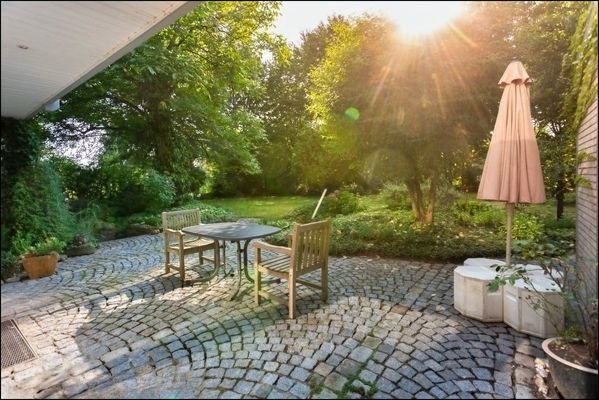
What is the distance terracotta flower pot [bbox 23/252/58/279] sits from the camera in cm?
486

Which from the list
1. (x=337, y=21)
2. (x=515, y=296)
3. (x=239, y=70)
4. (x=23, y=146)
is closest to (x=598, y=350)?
(x=515, y=296)

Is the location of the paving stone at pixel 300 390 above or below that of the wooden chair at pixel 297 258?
below

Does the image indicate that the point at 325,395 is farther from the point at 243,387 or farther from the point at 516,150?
the point at 516,150

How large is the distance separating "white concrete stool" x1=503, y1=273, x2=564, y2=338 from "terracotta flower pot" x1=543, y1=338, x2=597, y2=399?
2.33ft

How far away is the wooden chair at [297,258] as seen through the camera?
3.47 m

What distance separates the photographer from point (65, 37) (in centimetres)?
233

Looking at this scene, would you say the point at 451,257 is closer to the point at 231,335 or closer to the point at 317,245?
the point at 317,245

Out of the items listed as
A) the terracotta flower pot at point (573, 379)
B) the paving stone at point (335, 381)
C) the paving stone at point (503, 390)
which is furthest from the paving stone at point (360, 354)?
the terracotta flower pot at point (573, 379)

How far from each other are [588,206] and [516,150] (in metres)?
0.81

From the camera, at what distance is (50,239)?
17.6 ft

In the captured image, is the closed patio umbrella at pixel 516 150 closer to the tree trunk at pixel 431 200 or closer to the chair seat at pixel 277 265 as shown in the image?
the chair seat at pixel 277 265

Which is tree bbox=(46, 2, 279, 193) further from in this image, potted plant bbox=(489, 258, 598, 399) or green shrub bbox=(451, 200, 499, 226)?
potted plant bbox=(489, 258, 598, 399)

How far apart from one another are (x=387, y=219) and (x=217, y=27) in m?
6.94

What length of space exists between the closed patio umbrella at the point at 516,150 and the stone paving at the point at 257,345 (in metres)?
1.21
